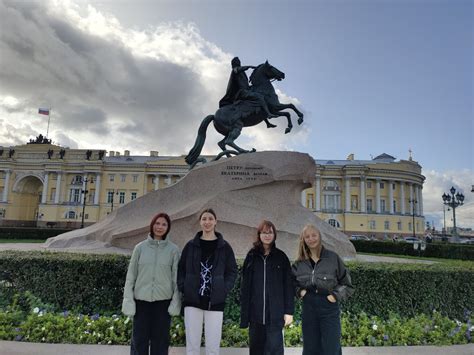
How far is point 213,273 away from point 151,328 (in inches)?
33.4

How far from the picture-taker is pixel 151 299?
3.36 metres

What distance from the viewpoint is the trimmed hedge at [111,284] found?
17.0ft

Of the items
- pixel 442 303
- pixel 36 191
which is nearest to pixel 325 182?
pixel 36 191

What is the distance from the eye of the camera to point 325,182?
72562mm

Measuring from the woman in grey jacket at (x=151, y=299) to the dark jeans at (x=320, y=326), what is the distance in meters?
1.28

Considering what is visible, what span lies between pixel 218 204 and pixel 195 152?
2886 millimetres

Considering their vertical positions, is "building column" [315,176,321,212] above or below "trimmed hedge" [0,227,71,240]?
above

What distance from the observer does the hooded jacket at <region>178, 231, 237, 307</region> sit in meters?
3.29

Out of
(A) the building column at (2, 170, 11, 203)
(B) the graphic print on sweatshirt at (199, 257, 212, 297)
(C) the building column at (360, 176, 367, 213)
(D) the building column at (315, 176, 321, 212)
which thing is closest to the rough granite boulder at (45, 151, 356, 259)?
(B) the graphic print on sweatshirt at (199, 257, 212, 297)

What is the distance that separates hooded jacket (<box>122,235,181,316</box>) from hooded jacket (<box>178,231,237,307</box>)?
4.3 inches

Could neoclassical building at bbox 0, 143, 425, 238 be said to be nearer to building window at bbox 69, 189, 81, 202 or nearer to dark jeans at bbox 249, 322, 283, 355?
building window at bbox 69, 189, 81, 202

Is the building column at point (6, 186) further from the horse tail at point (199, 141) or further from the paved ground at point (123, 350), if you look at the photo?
the paved ground at point (123, 350)

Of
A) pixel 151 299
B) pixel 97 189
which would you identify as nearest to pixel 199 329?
pixel 151 299

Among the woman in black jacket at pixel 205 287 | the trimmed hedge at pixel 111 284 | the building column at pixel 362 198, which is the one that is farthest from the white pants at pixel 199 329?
the building column at pixel 362 198
